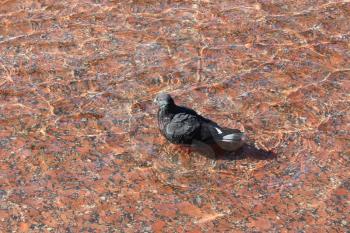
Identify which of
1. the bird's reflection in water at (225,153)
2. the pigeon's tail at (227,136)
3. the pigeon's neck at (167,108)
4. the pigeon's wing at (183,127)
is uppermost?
the pigeon's neck at (167,108)

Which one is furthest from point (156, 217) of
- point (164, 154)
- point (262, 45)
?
point (262, 45)

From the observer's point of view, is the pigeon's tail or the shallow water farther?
the pigeon's tail

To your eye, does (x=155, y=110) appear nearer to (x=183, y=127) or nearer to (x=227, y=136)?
(x=183, y=127)

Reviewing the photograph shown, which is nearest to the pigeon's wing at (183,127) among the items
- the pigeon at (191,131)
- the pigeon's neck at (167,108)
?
the pigeon at (191,131)

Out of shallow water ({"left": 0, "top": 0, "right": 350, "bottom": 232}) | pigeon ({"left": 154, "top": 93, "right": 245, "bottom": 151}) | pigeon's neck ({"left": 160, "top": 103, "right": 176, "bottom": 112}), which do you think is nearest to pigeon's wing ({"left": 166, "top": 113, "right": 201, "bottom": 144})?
pigeon ({"left": 154, "top": 93, "right": 245, "bottom": 151})

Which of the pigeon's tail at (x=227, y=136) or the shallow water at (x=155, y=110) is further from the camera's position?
the pigeon's tail at (x=227, y=136)

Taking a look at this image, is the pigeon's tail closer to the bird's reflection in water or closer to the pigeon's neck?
the bird's reflection in water

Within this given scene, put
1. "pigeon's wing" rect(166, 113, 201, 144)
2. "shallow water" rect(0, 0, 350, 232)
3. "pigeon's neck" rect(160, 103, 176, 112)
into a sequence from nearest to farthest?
1. "shallow water" rect(0, 0, 350, 232)
2. "pigeon's wing" rect(166, 113, 201, 144)
3. "pigeon's neck" rect(160, 103, 176, 112)

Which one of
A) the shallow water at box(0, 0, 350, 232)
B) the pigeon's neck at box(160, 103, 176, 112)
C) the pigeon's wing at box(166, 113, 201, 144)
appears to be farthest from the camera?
the pigeon's neck at box(160, 103, 176, 112)

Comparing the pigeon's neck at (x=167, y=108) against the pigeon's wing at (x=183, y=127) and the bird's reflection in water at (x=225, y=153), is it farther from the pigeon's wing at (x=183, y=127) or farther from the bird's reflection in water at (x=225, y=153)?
the bird's reflection in water at (x=225, y=153)
